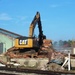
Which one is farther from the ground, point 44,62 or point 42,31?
point 42,31

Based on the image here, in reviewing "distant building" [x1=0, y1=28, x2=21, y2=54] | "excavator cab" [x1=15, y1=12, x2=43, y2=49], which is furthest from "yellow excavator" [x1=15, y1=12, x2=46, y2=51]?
"distant building" [x1=0, y1=28, x2=21, y2=54]

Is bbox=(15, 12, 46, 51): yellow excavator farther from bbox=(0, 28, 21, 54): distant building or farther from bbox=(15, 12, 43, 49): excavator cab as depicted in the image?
bbox=(0, 28, 21, 54): distant building

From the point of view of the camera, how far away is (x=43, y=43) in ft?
121

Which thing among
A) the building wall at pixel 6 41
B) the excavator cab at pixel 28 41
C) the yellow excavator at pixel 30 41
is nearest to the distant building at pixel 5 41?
the building wall at pixel 6 41

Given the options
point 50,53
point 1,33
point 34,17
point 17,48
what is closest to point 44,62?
point 50,53

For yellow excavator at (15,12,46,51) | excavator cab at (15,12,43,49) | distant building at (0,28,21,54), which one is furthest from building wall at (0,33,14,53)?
excavator cab at (15,12,43,49)

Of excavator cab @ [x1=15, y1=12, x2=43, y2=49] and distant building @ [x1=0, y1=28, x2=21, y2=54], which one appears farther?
distant building @ [x1=0, y1=28, x2=21, y2=54]

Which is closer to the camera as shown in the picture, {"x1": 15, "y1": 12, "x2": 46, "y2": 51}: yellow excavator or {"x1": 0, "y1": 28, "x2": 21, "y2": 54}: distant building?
{"x1": 15, "y1": 12, "x2": 46, "y2": 51}: yellow excavator

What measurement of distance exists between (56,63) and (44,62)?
2607mm

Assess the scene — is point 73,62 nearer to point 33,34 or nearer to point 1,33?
point 33,34

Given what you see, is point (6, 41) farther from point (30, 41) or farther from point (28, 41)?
point (30, 41)

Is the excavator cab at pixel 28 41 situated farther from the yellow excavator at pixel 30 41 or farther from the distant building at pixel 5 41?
the distant building at pixel 5 41

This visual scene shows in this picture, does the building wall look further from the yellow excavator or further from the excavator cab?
the excavator cab

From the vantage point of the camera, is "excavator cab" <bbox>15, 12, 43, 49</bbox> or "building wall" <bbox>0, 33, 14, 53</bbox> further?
"building wall" <bbox>0, 33, 14, 53</bbox>
